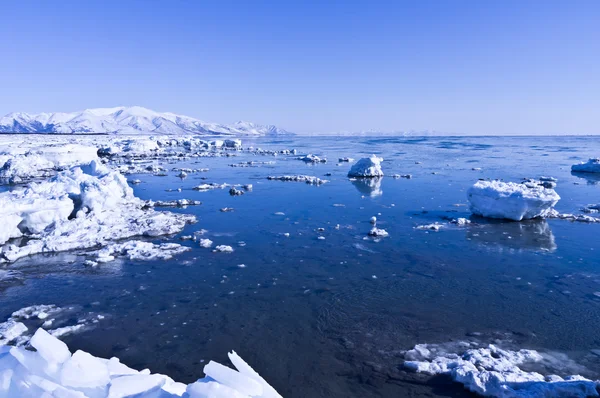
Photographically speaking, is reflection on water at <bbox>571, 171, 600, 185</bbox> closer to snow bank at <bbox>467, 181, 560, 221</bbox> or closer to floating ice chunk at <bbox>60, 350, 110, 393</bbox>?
snow bank at <bbox>467, 181, 560, 221</bbox>

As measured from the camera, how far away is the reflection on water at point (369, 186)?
2044cm

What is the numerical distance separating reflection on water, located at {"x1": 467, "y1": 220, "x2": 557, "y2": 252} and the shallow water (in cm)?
7

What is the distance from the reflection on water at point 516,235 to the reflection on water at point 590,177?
47.2ft

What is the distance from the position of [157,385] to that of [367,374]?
10.4 feet

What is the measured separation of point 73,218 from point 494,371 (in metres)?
14.4

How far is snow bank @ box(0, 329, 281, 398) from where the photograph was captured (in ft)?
10.8

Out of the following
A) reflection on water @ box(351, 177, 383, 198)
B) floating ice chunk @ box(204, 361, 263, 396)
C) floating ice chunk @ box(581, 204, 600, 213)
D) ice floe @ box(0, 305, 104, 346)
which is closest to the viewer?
floating ice chunk @ box(204, 361, 263, 396)

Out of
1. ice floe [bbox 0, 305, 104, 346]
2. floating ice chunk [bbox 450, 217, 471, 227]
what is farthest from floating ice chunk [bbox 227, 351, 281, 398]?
floating ice chunk [bbox 450, 217, 471, 227]

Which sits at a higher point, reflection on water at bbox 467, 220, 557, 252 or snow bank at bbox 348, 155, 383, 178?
snow bank at bbox 348, 155, 383, 178

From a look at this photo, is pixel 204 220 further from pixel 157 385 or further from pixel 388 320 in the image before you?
pixel 157 385

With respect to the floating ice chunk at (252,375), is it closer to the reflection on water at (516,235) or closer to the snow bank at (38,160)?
the reflection on water at (516,235)

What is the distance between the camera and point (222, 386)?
3342mm

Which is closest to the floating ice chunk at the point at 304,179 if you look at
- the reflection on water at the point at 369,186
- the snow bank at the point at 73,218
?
the reflection on water at the point at 369,186

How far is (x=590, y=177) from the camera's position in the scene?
27297mm
